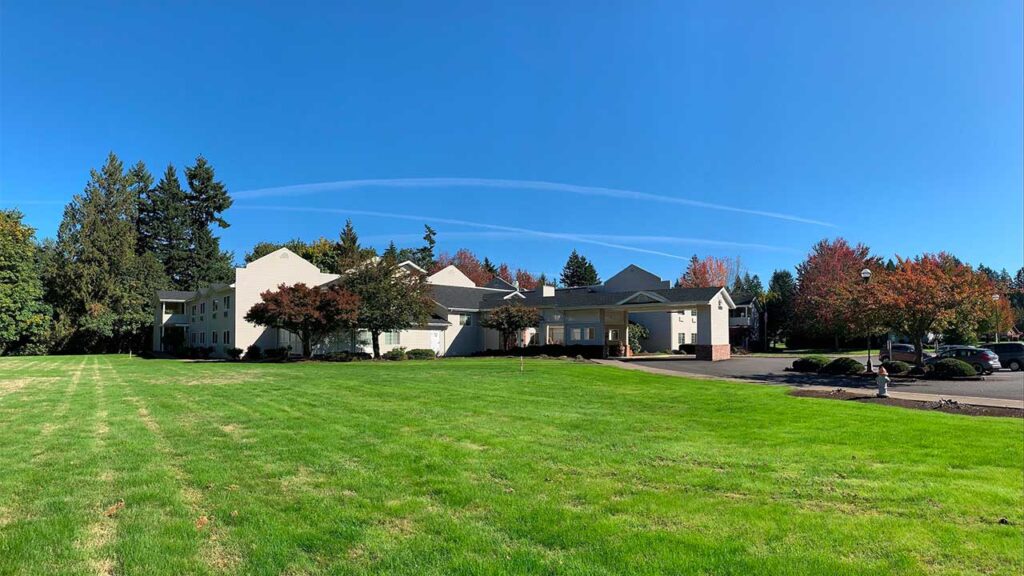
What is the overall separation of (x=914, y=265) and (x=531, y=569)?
2874 cm

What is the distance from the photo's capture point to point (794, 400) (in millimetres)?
15797

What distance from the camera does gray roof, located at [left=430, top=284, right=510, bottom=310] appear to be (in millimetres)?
47250

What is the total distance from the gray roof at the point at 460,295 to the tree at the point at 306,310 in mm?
10507

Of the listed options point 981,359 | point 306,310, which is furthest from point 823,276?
point 306,310

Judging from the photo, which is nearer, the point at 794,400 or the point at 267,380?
the point at 794,400

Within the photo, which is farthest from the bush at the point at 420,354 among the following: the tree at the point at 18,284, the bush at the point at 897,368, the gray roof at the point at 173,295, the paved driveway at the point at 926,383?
the tree at the point at 18,284

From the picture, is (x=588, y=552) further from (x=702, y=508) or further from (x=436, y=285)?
(x=436, y=285)

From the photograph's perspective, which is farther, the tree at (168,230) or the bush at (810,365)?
the tree at (168,230)

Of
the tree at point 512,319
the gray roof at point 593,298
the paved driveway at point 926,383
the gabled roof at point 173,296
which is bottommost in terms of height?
the paved driveway at point 926,383

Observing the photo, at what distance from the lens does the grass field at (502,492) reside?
4.59 metres

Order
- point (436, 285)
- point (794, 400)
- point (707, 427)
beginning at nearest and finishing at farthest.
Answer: point (707, 427)
point (794, 400)
point (436, 285)

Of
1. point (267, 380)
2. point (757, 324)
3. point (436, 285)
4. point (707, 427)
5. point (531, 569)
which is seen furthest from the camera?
point (757, 324)

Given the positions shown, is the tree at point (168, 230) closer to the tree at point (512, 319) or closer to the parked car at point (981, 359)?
the tree at point (512, 319)

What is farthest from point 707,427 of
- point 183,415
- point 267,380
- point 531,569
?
point 267,380
